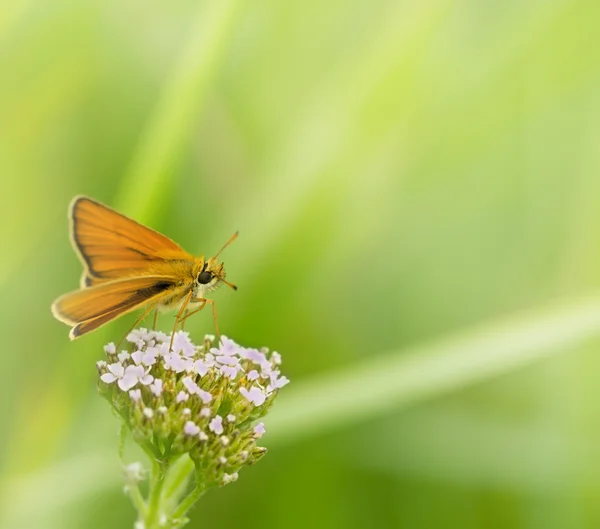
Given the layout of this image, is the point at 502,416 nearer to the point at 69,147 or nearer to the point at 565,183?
the point at 565,183

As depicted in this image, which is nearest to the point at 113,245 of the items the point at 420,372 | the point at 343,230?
the point at 420,372

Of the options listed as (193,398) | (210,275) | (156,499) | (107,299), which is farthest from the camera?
(210,275)

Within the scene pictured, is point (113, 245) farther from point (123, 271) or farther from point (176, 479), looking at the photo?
point (176, 479)

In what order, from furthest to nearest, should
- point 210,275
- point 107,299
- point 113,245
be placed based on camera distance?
point 210,275 < point 113,245 < point 107,299

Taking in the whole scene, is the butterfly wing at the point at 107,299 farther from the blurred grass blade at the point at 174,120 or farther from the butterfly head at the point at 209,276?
the blurred grass blade at the point at 174,120

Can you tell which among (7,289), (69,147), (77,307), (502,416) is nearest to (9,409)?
(7,289)

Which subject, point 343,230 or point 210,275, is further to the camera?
point 343,230

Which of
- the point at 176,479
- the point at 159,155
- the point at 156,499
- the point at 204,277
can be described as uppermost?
the point at 159,155
